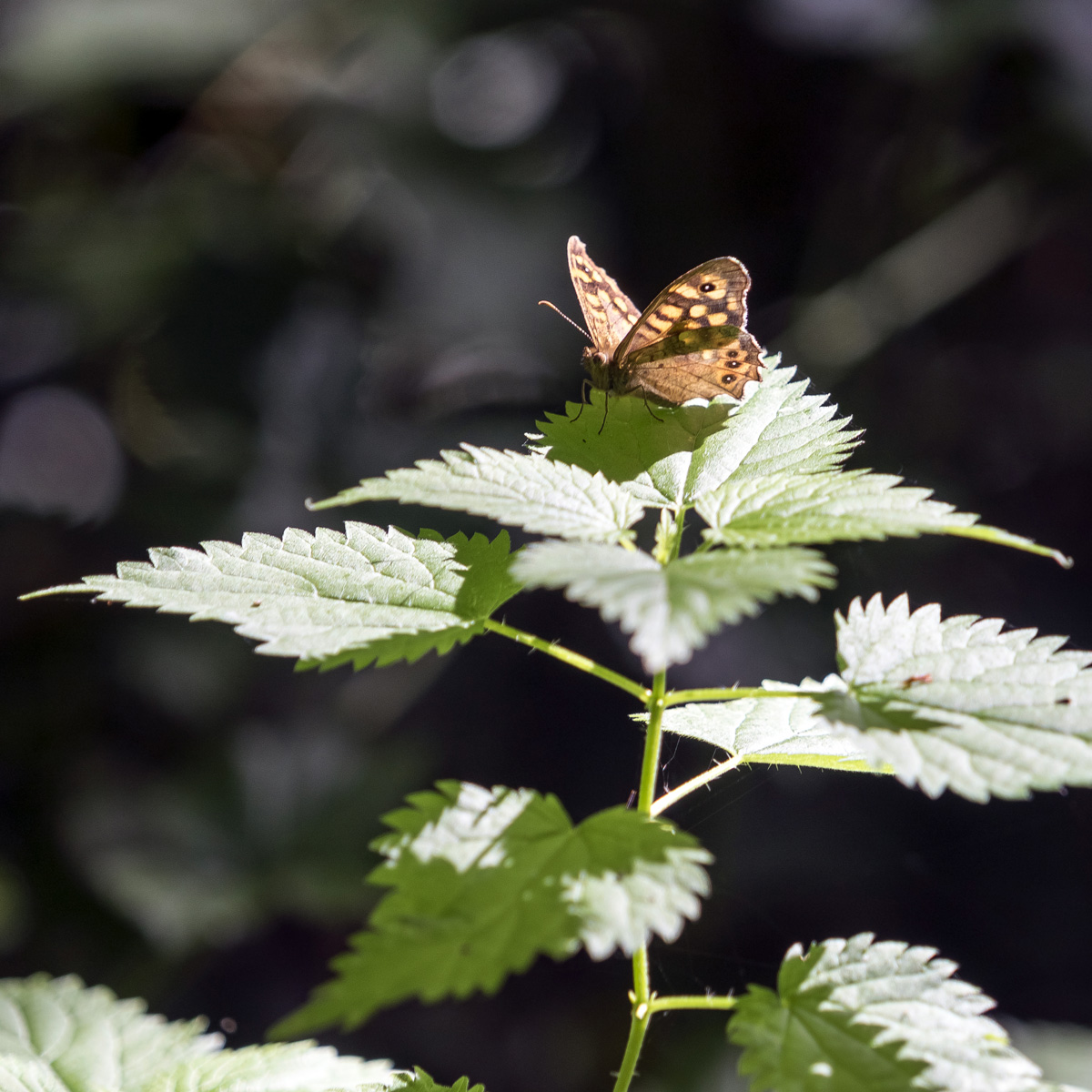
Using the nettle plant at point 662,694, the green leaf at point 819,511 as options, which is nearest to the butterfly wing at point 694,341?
the nettle plant at point 662,694

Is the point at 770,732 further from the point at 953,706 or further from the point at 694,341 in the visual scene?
the point at 694,341

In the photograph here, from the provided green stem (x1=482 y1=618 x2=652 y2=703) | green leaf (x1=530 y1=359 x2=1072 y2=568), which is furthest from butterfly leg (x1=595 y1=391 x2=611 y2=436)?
green stem (x1=482 y1=618 x2=652 y2=703)

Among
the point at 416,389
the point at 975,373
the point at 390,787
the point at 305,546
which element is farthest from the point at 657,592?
the point at 975,373

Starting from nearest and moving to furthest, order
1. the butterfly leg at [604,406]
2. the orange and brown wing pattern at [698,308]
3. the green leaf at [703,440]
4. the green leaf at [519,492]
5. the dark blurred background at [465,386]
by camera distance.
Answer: the green leaf at [519,492], the green leaf at [703,440], the butterfly leg at [604,406], the orange and brown wing pattern at [698,308], the dark blurred background at [465,386]

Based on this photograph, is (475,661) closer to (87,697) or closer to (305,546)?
(87,697)

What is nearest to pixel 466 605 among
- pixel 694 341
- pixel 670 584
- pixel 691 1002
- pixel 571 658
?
pixel 571 658

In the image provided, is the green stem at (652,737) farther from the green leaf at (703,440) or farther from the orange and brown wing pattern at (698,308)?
→ the orange and brown wing pattern at (698,308)
